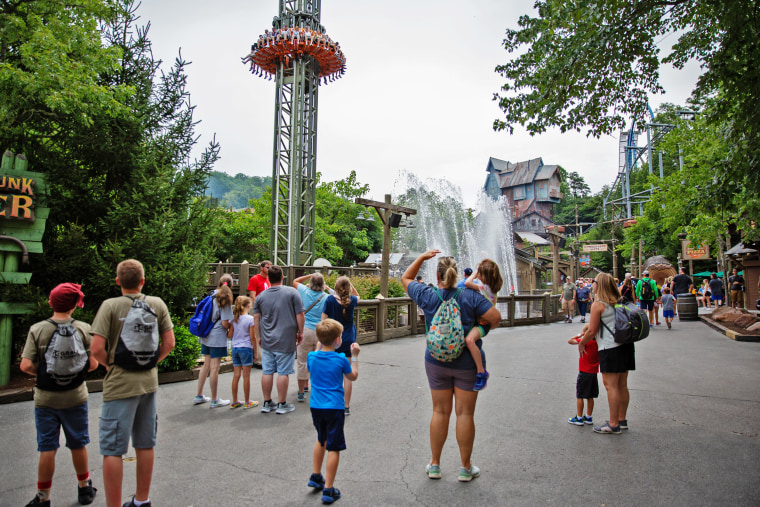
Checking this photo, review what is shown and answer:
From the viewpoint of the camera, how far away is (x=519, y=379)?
795cm

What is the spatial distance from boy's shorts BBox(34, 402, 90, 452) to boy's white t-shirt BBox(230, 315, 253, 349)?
2619mm

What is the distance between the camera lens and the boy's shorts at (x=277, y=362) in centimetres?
579

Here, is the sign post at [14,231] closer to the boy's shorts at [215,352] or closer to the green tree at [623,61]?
the boy's shorts at [215,352]

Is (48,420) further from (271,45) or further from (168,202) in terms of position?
(271,45)

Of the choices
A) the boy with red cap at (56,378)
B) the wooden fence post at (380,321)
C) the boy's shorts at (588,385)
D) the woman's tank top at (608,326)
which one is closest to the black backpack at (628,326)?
the woman's tank top at (608,326)

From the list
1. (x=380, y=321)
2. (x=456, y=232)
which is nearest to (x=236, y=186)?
(x=456, y=232)

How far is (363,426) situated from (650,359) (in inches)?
288

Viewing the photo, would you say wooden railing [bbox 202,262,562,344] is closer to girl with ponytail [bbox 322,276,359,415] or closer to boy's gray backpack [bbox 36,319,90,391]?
girl with ponytail [bbox 322,276,359,415]

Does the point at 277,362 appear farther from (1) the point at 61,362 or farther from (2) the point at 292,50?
(2) the point at 292,50

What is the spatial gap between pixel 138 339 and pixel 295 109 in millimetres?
26443

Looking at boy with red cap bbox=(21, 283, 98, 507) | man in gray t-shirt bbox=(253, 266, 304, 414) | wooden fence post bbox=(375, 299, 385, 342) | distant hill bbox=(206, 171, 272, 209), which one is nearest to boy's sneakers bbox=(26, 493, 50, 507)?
boy with red cap bbox=(21, 283, 98, 507)

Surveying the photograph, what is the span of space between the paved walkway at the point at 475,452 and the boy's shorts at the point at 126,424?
0.66m

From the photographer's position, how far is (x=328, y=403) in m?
3.67

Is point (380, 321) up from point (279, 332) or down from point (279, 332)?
down
